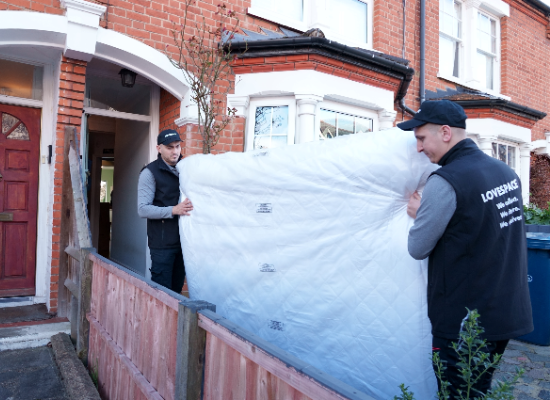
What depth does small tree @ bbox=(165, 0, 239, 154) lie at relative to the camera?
507cm

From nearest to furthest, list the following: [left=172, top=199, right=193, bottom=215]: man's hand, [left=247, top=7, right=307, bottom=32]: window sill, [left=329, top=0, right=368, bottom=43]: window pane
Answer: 1. [left=172, top=199, right=193, bottom=215]: man's hand
2. [left=247, top=7, right=307, bottom=32]: window sill
3. [left=329, top=0, right=368, bottom=43]: window pane

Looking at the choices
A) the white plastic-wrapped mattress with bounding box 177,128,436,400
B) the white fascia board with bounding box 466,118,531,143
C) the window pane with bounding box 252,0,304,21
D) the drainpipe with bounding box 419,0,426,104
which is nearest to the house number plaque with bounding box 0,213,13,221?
the white plastic-wrapped mattress with bounding box 177,128,436,400

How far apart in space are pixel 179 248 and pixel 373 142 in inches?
75.7

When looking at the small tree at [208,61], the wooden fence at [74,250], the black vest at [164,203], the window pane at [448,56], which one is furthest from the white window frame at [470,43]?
the wooden fence at [74,250]

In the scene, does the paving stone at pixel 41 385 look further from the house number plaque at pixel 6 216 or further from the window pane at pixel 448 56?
the window pane at pixel 448 56

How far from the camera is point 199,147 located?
17.5 ft

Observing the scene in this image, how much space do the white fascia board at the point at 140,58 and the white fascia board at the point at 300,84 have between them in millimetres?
816

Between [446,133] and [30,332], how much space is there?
4031 mm

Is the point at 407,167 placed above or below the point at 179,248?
above

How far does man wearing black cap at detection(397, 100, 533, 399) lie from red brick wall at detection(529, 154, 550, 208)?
30.1ft

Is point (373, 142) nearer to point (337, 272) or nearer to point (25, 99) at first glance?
point (337, 272)

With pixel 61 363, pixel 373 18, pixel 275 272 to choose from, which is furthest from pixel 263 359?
pixel 373 18

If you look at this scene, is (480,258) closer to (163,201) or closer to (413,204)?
(413,204)

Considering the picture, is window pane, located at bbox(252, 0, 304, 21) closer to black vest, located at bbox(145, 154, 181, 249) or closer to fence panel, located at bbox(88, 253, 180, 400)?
black vest, located at bbox(145, 154, 181, 249)
